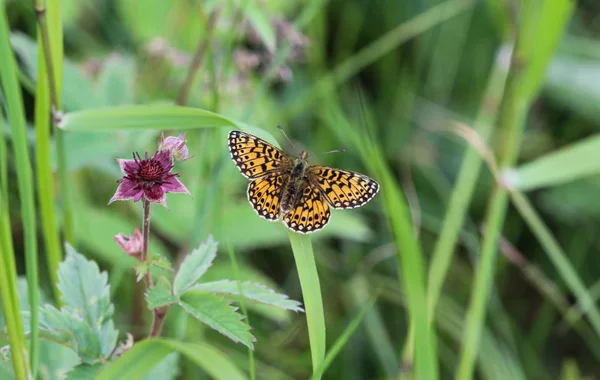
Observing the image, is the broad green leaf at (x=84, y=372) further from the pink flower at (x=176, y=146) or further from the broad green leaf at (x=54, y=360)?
the pink flower at (x=176, y=146)

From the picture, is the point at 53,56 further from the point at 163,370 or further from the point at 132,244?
the point at 163,370

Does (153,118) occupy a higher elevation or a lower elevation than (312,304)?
higher

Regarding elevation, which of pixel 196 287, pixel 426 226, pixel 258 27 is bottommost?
pixel 426 226

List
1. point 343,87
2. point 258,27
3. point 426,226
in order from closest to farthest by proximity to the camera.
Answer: point 258,27, point 426,226, point 343,87

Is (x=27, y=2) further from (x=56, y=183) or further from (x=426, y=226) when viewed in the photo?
(x=426, y=226)

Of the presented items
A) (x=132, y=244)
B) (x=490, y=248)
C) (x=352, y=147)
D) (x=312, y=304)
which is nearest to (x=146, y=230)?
(x=132, y=244)

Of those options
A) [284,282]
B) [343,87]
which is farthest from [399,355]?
[343,87]
